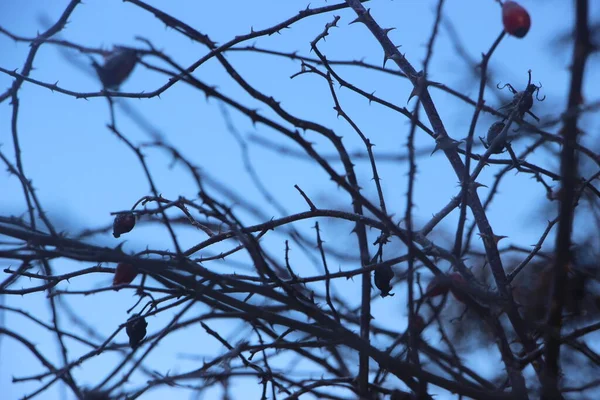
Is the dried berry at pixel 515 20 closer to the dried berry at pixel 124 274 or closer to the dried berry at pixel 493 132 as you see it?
the dried berry at pixel 493 132

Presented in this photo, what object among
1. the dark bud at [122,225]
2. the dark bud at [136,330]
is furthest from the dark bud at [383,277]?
the dark bud at [122,225]

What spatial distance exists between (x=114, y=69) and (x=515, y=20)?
3.22ft

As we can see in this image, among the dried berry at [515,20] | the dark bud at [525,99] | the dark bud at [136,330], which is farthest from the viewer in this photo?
the dark bud at [525,99]

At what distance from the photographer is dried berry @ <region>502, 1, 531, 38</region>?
5.80 ft

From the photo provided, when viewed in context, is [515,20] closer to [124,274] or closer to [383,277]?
[383,277]

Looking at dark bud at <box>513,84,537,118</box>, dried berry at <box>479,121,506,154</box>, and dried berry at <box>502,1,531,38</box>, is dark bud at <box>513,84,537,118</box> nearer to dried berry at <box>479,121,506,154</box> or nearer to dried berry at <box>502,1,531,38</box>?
dried berry at <box>479,121,506,154</box>

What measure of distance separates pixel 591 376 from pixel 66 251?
1.51 metres

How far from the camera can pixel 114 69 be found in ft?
5.68

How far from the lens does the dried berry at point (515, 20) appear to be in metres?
1.77

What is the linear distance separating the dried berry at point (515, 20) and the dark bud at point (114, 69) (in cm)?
90

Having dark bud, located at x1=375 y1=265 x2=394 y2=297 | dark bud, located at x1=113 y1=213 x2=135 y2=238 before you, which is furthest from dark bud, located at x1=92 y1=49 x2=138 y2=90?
dark bud, located at x1=375 y1=265 x2=394 y2=297

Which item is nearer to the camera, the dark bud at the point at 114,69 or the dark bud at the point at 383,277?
the dark bud at the point at 114,69

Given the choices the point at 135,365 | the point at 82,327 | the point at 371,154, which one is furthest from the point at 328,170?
the point at 82,327

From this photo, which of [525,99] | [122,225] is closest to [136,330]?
[122,225]
